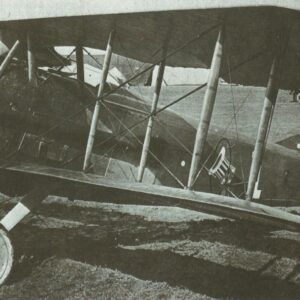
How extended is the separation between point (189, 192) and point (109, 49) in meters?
1.98

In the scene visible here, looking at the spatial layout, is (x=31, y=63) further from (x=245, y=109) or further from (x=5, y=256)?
(x=245, y=109)

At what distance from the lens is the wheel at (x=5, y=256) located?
13.6 ft

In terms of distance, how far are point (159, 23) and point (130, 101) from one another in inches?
82.0

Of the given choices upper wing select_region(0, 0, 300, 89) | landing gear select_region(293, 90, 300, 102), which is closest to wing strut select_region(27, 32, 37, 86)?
upper wing select_region(0, 0, 300, 89)

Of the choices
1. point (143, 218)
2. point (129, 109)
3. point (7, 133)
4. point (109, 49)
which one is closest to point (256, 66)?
point (129, 109)

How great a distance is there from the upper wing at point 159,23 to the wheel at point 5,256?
7.74ft

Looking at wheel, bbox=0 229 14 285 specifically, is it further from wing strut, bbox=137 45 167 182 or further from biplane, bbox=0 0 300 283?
wing strut, bbox=137 45 167 182

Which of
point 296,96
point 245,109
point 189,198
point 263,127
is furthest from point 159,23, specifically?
point 245,109

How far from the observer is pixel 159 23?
4578mm

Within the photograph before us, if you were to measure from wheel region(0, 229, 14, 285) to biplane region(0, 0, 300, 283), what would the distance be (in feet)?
0.04

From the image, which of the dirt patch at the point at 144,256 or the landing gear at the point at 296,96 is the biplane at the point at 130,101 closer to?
the landing gear at the point at 296,96

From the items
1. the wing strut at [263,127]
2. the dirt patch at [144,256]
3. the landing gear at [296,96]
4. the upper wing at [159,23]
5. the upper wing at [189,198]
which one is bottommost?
the dirt patch at [144,256]

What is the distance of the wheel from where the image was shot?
4142mm

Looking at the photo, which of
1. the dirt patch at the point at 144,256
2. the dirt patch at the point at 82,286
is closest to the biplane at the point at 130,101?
the dirt patch at the point at 82,286
